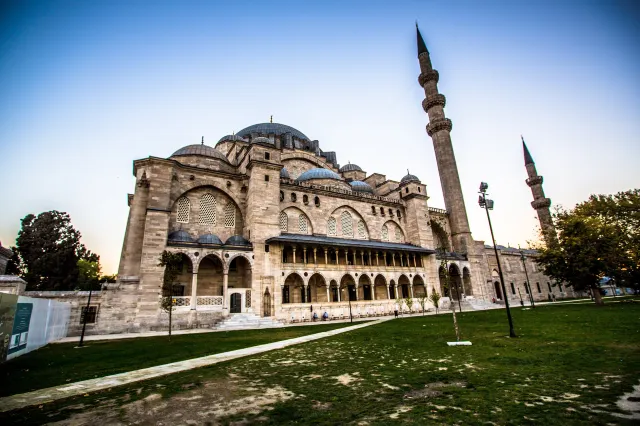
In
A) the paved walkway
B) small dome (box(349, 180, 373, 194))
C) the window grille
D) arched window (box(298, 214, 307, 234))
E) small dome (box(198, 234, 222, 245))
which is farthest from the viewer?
small dome (box(349, 180, 373, 194))

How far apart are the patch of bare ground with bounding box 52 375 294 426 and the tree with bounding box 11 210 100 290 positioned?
33657mm

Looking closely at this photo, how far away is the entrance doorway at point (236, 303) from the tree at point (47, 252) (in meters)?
20.0

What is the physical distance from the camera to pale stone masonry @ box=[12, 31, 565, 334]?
796 inches

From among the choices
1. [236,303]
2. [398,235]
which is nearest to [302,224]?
[236,303]

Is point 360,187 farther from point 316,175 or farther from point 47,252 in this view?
point 47,252

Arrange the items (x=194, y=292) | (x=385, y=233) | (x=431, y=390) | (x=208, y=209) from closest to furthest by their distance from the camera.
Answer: (x=431, y=390), (x=194, y=292), (x=208, y=209), (x=385, y=233)

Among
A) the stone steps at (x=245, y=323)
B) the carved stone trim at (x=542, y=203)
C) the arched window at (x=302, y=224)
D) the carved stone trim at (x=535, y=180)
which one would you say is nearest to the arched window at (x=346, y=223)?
the arched window at (x=302, y=224)

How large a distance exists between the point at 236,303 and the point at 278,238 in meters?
5.70

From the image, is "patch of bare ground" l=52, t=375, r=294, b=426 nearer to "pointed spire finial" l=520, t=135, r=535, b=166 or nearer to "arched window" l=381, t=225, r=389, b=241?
"arched window" l=381, t=225, r=389, b=241

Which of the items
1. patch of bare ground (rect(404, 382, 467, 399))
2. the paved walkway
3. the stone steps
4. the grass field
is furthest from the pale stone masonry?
the paved walkway

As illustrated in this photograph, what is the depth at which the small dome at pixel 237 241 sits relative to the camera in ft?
74.2

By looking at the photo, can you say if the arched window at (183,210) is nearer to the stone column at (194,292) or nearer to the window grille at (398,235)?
the stone column at (194,292)

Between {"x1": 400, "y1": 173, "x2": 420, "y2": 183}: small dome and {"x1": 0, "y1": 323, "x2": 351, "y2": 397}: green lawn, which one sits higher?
{"x1": 400, "y1": 173, "x2": 420, "y2": 183}: small dome

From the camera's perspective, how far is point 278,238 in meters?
23.1
